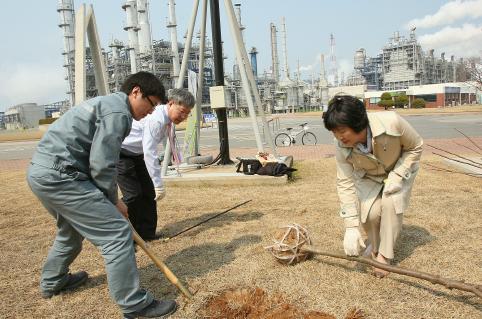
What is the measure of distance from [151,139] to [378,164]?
213 cm

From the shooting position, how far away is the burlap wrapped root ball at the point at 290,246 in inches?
135

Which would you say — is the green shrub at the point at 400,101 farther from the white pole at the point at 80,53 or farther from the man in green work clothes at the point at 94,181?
the man in green work clothes at the point at 94,181

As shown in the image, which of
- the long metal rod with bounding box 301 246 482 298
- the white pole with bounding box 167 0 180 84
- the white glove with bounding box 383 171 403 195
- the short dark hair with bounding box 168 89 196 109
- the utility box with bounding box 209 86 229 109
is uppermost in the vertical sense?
the white pole with bounding box 167 0 180 84

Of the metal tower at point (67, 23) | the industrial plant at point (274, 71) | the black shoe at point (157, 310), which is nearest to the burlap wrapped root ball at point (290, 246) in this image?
the black shoe at point (157, 310)

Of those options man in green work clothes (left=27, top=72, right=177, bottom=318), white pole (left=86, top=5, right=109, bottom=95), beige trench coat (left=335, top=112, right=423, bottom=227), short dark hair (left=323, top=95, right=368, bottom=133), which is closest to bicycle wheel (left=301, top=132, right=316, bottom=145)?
white pole (left=86, top=5, right=109, bottom=95)

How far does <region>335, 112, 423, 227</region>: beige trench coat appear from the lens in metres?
2.96

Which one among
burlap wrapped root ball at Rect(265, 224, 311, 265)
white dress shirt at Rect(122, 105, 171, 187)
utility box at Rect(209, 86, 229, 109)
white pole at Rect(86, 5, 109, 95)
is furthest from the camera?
utility box at Rect(209, 86, 229, 109)

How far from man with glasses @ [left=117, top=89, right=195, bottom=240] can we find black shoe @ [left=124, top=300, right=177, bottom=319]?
4.59ft

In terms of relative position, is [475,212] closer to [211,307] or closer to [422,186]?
[422,186]

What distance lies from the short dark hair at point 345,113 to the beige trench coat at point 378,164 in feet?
0.91

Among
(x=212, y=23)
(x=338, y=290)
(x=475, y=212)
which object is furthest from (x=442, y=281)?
(x=212, y=23)

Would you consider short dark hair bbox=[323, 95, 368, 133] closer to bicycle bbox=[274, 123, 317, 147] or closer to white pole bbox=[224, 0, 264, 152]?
white pole bbox=[224, 0, 264, 152]

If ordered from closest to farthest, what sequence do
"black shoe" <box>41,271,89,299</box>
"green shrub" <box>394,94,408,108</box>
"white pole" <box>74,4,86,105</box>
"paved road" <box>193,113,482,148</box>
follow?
"black shoe" <box>41,271,89,299</box>
"white pole" <box>74,4,86,105</box>
"paved road" <box>193,113,482,148</box>
"green shrub" <box>394,94,408,108</box>

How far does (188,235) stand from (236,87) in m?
56.8
